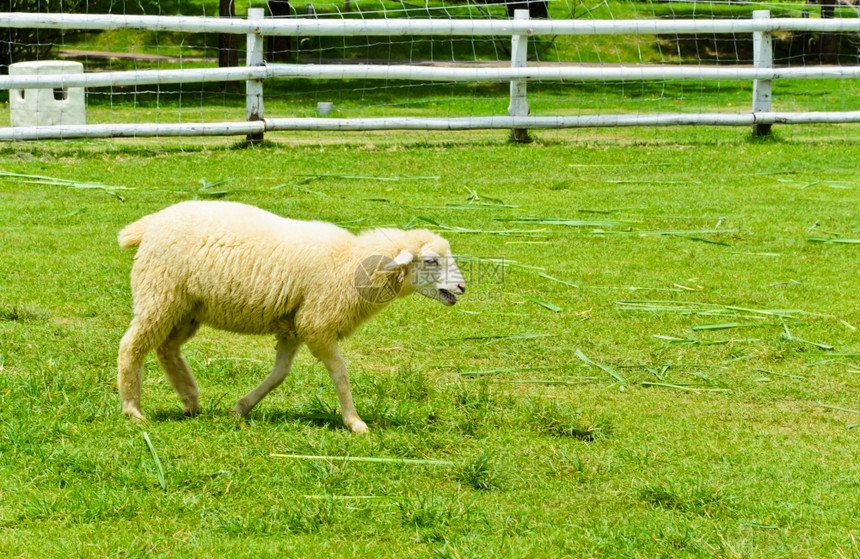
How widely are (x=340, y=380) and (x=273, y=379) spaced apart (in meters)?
0.39

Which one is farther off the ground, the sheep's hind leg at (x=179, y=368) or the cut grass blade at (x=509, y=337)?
the sheep's hind leg at (x=179, y=368)

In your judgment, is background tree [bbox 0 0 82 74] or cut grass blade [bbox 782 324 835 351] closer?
cut grass blade [bbox 782 324 835 351]

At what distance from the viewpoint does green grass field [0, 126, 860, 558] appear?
442 cm

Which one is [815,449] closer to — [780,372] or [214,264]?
[780,372]

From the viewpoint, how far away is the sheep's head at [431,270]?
5.47 m

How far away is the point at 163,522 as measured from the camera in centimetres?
431

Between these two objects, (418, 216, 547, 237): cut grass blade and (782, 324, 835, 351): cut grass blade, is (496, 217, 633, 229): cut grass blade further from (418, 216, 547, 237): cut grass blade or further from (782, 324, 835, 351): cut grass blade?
(782, 324, 835, 351): cut grass blade

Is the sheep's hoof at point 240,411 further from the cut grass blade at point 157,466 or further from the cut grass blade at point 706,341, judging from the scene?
the cut grass blade at point 706,341

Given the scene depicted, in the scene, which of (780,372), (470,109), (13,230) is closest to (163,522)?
(780,372)

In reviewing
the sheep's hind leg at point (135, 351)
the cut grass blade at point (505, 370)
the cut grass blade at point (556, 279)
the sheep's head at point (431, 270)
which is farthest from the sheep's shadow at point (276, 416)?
the cut grass blade at point (556, 279)

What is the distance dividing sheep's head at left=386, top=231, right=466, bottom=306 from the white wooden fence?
776 cm

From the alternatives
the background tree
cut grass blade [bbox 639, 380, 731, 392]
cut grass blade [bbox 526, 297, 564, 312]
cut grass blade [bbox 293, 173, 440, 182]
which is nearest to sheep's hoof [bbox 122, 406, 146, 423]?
cut grass blade [bbox 639, 380, 731, 392]

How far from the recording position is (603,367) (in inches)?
263

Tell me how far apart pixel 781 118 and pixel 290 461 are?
11.2 metres
